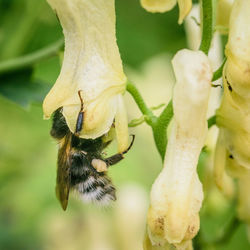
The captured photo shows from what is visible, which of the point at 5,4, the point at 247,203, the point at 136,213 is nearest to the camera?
the point at 247,203

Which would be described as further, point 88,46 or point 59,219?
point 59,219

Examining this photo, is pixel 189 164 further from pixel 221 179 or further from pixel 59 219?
pixel 59 219

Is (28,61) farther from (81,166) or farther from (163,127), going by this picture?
(163,127)

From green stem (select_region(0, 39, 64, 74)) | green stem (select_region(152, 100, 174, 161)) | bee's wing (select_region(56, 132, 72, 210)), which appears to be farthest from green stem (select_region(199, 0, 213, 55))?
green stem (select_region(0, 39, 64, 74))

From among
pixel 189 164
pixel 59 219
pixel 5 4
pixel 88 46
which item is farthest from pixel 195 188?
pixel 59 219

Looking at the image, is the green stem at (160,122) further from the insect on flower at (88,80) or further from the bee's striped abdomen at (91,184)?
the bee's striped abdomen at (91,184)
